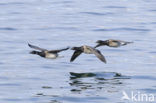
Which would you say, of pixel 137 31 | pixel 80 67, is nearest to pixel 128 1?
pixel 137 31

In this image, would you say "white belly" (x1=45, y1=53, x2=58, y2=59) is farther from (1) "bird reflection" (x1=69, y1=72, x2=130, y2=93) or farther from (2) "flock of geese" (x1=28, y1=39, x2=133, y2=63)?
(1) "bird reflection" (x1=69, y1=72, x2=130, y2=93)

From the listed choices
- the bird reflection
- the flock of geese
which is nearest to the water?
the bird reflection

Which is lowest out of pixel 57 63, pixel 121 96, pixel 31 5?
pixel 121 96

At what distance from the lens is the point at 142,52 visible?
27.1 meters

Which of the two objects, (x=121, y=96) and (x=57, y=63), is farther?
(x=57, y=63)

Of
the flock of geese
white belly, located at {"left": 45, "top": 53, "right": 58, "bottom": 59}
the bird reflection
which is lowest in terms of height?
the bird reflection

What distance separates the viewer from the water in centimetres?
2162

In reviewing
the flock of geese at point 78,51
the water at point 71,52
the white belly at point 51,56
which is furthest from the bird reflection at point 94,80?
the white belly at point 51,56

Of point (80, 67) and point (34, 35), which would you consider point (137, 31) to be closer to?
point (34, 35)

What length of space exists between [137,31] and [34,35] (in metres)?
4.45

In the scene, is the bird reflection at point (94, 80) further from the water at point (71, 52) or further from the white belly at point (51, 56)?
the white belly at point (51, 56)

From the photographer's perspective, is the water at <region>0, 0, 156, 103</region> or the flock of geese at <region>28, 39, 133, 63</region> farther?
the flock of geese at <region>28, 39, 133, 63</region>

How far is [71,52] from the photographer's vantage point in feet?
89.2

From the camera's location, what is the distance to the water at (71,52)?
21.6 meters
